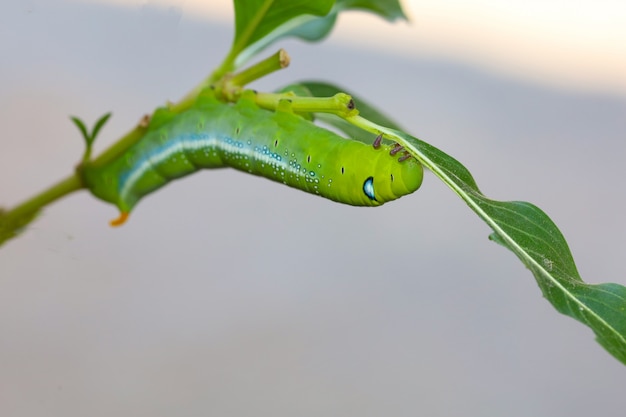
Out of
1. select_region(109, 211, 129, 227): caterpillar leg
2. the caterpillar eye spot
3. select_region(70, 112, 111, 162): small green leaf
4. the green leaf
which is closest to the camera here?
the green leaf

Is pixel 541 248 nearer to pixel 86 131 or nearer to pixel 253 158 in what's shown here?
pixel 253 158

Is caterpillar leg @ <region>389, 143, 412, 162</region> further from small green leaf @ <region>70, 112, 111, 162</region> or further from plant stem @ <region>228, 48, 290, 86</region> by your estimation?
small green leaf @ <region>70, 112, 111, 162</region>

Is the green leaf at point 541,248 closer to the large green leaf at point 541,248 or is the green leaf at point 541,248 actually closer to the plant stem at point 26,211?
the large green leaf at point 541,248

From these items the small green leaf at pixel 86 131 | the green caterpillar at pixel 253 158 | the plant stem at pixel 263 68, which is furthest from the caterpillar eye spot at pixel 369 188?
the small green leaf at pixel 86 131

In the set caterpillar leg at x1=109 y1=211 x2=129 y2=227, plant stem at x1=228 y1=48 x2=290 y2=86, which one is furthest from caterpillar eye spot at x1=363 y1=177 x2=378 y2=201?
caterpillar leg at x1=109 y1=211 x2=129 y2=227

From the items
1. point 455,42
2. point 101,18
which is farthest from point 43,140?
point 455,42
